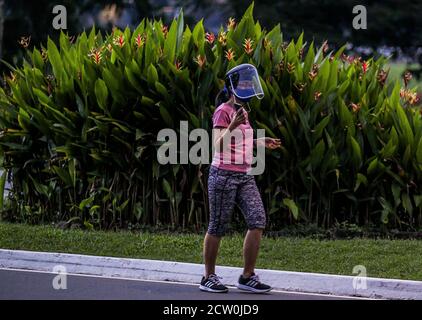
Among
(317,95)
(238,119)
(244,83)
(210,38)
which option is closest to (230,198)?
(238,119)

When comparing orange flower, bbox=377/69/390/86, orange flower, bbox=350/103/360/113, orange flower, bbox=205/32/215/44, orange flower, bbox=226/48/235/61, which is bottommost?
orange flower, bbox=350/103/360/113

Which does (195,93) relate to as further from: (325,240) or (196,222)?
(325,240)

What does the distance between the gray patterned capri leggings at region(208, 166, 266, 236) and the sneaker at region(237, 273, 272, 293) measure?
0.49m

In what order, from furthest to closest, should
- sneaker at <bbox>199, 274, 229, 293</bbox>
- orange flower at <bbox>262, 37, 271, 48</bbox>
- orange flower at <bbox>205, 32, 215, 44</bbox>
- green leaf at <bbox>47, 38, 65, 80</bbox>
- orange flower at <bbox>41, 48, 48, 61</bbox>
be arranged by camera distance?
orange flower at <bbox>41, 48, 48, 61</bbox>
green leaf at <bbox>47, 38, 65, 80</bbox>
orange flower at <bbox>205, 32, 215, 44</bbox>
orange flower at <bbox>262, 37, 271, 48</bbox>
sneaker at <bbox>199, 274, 229, 293</bbox>

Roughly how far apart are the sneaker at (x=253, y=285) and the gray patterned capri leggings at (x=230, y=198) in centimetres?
49

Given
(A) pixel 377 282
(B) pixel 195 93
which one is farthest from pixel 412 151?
(A) pixel 377 282

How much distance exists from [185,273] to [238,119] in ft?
6.66

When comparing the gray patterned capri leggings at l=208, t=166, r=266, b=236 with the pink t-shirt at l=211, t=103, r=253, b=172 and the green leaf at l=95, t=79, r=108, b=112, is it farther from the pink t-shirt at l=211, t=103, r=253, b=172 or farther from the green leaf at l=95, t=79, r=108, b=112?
the green leaf at l=95, t=79, r=108, b=112

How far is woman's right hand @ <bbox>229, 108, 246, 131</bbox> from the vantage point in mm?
8562

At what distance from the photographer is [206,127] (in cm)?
1239

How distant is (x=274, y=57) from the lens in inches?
496

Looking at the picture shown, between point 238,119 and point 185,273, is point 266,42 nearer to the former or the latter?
point 185,273

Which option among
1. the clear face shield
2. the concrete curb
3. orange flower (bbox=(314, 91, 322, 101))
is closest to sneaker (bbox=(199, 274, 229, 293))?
the concrete curb
